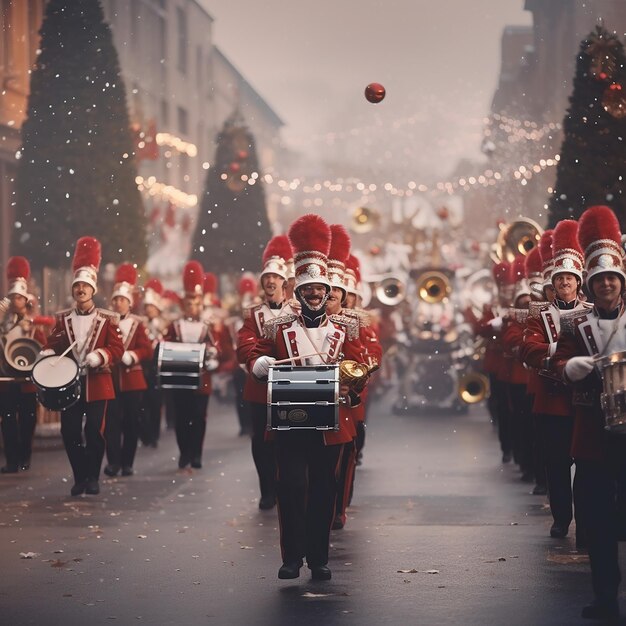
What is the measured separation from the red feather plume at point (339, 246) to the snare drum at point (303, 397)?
260cm

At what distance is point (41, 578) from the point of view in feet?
29.5

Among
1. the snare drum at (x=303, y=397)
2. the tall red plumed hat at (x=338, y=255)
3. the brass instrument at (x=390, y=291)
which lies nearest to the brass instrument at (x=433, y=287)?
the brass instrument at (x=390, y=291)

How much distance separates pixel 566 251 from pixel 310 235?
2.17m

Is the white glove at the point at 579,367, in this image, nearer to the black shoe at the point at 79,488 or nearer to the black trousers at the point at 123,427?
the black shoe at the point at 79,488

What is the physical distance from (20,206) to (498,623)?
19279 mm

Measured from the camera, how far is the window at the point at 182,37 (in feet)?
171

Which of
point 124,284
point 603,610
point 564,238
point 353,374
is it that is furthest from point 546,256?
point 124,284

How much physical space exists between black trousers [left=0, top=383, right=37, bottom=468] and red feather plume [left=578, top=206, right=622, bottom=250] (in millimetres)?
8513

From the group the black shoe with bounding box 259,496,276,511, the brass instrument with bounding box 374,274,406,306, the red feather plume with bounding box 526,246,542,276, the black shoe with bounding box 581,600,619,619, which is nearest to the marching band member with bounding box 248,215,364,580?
the black shoe with bounding box 581,600,619,619

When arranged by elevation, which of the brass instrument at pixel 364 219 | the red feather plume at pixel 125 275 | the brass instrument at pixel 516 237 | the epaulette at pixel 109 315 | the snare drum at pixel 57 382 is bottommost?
the snare drum at pixel 57 382

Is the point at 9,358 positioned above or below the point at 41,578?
above

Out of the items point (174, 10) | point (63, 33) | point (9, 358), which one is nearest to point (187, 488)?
point (9, 358)

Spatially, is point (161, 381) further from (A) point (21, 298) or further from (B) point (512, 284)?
(B) point (512, 284)

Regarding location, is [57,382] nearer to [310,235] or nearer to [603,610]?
[310,235]
